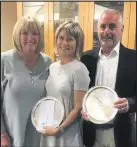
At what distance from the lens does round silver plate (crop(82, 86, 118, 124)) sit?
146cm

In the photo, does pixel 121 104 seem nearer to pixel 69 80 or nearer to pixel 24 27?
pixel 69 80

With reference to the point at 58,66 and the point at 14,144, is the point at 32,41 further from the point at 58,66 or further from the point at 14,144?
the point at 14,144

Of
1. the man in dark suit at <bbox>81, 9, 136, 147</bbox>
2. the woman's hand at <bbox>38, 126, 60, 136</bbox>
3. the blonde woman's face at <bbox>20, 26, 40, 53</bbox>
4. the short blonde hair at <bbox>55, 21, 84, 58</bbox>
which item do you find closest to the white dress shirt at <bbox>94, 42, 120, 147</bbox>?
the man in dark suit at <bbox>81, 9, 136, 147</bbox>

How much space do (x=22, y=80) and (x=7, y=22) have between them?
0.35 m

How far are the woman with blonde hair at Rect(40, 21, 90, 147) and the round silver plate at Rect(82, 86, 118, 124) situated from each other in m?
0.04

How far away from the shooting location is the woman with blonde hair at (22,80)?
1479 mm

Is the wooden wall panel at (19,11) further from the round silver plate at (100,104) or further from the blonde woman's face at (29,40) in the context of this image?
the round silver plate at (100,104)

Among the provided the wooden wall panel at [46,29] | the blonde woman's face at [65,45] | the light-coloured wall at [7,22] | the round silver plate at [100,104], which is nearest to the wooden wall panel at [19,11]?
the light-coloured wall at [7,22]

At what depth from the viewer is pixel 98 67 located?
1.49 m

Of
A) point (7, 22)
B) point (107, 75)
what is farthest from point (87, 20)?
point (7, 22)

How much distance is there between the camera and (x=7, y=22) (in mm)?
1509

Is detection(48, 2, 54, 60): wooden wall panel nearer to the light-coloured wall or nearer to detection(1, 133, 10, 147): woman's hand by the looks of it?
the light-coloured wall

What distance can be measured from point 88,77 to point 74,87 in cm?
10

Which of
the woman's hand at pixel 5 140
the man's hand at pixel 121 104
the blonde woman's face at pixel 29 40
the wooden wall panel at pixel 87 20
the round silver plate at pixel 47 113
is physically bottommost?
the woman's hand at pixel 5 140
